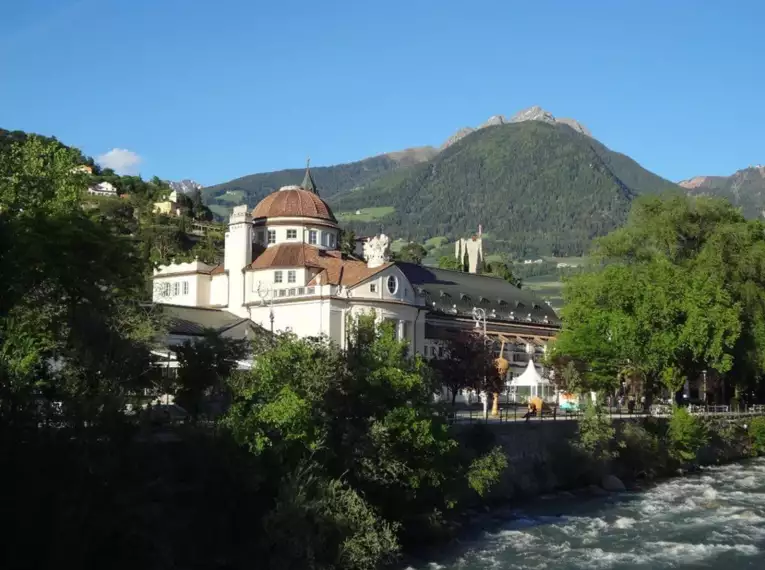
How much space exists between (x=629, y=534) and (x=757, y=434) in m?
34.3

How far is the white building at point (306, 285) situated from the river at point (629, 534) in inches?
1080

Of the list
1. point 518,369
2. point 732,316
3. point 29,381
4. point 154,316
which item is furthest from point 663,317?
point 29,381

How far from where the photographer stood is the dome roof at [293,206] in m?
85.0

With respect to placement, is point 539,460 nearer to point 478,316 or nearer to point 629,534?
point 629,534

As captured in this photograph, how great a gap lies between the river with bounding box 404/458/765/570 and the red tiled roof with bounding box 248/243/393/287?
32082mm

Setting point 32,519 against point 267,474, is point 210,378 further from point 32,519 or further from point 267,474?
point 32,519

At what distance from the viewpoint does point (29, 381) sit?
28766 mm

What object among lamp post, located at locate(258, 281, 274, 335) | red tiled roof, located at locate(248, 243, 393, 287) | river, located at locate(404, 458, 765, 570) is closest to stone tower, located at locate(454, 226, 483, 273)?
red tiled roof, located at locate(248, 243, 393, 287)

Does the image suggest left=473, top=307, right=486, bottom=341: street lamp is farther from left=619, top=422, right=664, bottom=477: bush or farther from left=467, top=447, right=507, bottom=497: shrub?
left=467, top=447, right=507, bottom=497: shrub

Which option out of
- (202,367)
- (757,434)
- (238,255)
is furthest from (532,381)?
(202,367)

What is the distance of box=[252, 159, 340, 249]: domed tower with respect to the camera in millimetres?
84688

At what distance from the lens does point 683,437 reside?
198 ft

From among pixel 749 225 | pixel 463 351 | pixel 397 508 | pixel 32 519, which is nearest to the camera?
pixel 32 519

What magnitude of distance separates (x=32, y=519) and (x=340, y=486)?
10069 millimetres
